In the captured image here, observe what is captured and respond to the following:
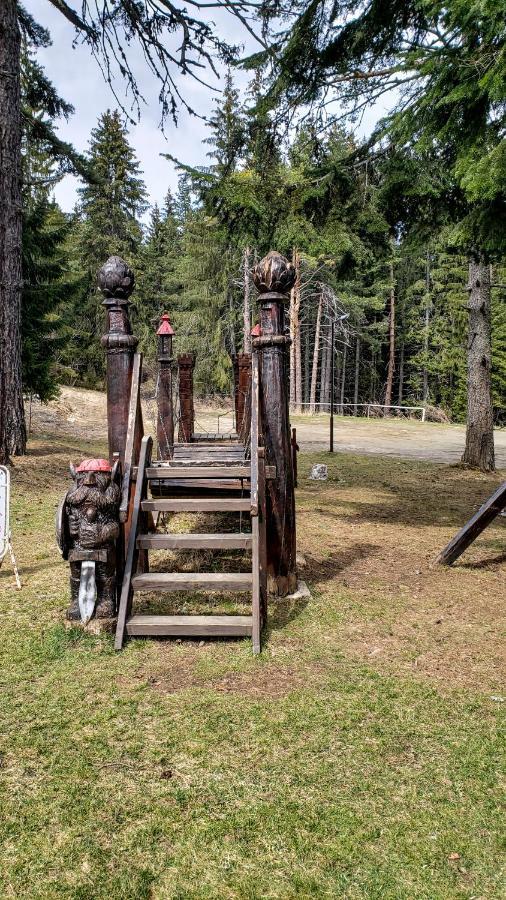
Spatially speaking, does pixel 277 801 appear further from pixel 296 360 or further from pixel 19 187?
pixel 296 360

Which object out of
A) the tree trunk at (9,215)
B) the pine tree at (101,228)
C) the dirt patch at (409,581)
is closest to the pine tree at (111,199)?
the pine tree at (101,228)

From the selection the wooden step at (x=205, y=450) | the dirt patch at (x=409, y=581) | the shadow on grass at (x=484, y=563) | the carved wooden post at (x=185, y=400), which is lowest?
the shadow on grass at (x=484, y=563)

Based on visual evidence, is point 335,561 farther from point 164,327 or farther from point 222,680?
point 164,327

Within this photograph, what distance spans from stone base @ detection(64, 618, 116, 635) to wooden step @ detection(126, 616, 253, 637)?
18cm

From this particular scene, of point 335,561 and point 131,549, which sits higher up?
point 131,549

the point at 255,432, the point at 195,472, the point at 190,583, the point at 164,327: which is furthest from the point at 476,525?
the point at 164,327

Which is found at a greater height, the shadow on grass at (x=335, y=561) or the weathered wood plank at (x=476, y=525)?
the weathered wood plank at (x=476, y=525)

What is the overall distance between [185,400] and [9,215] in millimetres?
4699

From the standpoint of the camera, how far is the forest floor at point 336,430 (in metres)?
18.2

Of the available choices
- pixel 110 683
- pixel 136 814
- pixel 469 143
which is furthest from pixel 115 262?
pixel 136 814

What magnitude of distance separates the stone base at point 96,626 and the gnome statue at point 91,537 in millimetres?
33

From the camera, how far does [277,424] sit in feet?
16.1

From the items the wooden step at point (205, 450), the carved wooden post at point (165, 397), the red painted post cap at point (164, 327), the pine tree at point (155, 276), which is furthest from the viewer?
the pine tree at point (155, 276)

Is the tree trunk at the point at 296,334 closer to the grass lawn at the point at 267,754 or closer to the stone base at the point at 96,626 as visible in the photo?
the grass lawn at the point at 267,754
